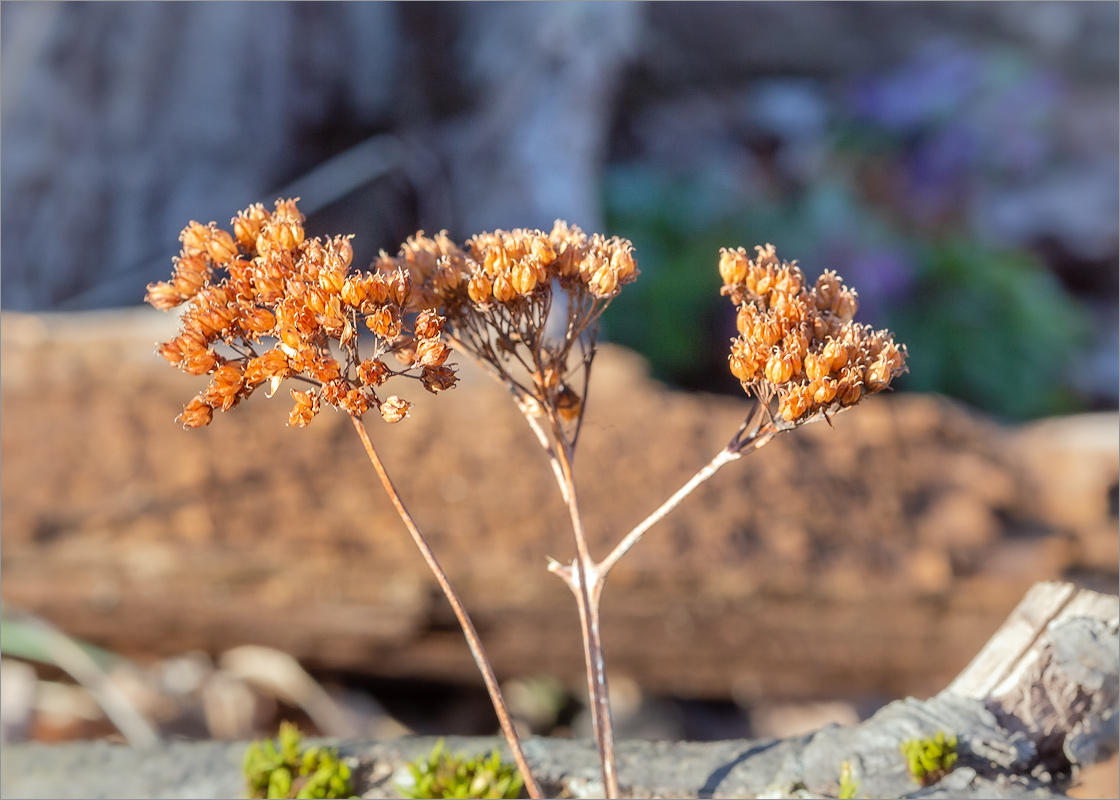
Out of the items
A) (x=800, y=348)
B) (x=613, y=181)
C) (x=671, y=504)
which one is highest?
(x=613, y=181)

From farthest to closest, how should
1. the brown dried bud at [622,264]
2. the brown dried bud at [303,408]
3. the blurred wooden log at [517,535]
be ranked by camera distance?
the blurred wooden log at [517,535], the brown dried bud at [622,264], the brown dried bud at [303,408]

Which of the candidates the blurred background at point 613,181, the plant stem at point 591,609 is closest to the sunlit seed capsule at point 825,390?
the plant stem at point 591,609

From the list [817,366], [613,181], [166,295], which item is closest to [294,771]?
[166,295]

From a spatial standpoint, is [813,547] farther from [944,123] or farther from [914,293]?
[944,123]

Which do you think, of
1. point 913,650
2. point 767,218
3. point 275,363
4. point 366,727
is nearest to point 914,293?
point 767,218

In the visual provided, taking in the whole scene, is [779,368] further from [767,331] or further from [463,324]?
[463,324]

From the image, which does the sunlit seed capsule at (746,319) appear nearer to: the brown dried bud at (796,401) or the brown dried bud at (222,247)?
the brown dried bud at (796,401)
